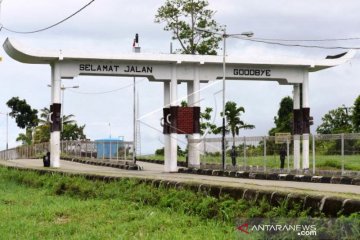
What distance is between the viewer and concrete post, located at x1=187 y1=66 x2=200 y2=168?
36250 millimetres

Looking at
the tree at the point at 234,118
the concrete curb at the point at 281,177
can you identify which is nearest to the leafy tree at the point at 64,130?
the tree at the point at 234,118

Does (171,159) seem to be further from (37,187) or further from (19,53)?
(37,187)

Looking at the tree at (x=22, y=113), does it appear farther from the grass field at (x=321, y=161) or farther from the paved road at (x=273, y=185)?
the paved road at (x=273, y=185)

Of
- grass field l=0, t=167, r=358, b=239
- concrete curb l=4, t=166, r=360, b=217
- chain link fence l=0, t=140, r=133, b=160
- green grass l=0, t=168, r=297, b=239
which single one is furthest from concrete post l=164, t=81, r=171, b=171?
concrete curb l=4, t=166, r=360, b=217

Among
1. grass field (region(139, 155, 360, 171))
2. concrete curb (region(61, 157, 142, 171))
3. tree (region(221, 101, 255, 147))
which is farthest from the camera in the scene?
tree (region(221, 101, 255, 147))

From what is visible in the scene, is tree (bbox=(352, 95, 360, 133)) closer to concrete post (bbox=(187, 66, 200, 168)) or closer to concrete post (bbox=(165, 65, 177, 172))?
concrete post (bbox=(187, 66, 200, 168))

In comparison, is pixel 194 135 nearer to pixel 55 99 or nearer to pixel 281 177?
pixel 55 99

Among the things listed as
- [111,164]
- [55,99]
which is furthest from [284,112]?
[55,99]

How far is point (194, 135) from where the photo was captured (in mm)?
36406

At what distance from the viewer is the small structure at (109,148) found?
45.6m

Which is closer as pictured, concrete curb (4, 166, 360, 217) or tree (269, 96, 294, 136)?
concrete curb (4, 166, 360, 217)

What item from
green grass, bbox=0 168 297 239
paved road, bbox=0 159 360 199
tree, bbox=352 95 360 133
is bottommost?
green grass, bbox=0 168 297 239

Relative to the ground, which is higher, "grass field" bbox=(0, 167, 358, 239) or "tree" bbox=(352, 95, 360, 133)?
"tree" bbox=(352, 95, 360, 133)

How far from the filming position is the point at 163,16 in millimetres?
49531
